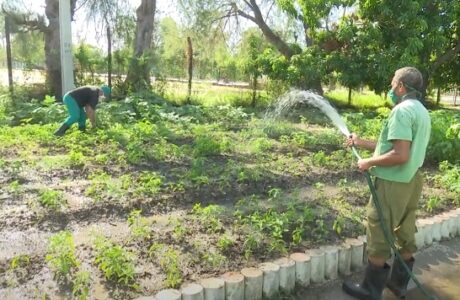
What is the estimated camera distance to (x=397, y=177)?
3184mm

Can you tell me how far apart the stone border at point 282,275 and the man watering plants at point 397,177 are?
264 mm

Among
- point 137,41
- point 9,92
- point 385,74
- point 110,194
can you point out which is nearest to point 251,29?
point 137,41

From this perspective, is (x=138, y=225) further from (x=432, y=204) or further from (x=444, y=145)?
(x=444, y=145)

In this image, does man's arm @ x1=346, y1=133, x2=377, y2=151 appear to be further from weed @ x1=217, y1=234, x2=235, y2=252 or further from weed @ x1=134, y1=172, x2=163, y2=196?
weed @ x1=134, y1=172, x2=163, y2=196

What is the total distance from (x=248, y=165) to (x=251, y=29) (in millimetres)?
14856

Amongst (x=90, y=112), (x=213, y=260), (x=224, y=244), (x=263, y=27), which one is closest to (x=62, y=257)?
(x=213, y=260)

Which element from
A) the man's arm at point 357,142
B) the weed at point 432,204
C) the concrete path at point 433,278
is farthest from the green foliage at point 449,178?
the man's arm at point 357,142

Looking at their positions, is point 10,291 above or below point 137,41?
below

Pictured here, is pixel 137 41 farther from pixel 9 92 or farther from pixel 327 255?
pixel 327 255

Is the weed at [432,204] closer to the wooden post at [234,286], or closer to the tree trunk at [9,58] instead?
the wooden post at [234,286]

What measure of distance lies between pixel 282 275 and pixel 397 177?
44.0 inches

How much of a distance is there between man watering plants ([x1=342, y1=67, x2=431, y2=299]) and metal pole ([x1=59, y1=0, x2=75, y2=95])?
840 centimetres

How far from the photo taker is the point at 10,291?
9.90 feet

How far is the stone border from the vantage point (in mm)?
3104
